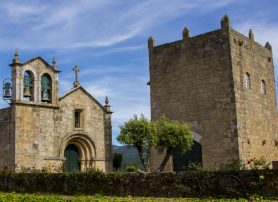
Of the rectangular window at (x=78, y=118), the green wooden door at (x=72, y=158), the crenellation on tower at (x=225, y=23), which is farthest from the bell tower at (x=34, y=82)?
the crenellation on tower at (x=225, y=23)

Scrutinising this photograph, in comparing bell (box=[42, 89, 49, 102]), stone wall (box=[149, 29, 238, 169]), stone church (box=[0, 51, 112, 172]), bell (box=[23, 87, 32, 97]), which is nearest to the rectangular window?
stone church (box=[0, 51, 112, 172])

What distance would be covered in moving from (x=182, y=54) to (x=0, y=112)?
11.4 metres

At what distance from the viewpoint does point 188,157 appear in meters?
26.8

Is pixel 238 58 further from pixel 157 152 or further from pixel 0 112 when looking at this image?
pixel 0 112

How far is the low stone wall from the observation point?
1505 cm

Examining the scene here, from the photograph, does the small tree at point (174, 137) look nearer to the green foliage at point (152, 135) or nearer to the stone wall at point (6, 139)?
the green foliage at point (152, 135)

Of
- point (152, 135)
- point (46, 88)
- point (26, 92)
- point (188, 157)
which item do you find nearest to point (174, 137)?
point (152, 135)

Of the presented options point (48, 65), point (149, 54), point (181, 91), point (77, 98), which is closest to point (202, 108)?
point (181, 91)

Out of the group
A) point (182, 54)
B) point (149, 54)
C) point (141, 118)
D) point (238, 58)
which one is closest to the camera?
point (141, 118)

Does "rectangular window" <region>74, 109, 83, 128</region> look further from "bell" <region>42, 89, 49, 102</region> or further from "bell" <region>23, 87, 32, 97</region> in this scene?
"bell" <region>23, 87, 32, 97</region>

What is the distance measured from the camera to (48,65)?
26.2 m

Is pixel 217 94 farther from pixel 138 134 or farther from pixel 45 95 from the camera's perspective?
pixel 45 95

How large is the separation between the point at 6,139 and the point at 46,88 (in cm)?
386

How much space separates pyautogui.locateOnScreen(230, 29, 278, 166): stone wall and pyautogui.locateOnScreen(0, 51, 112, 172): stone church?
849 centimetres
